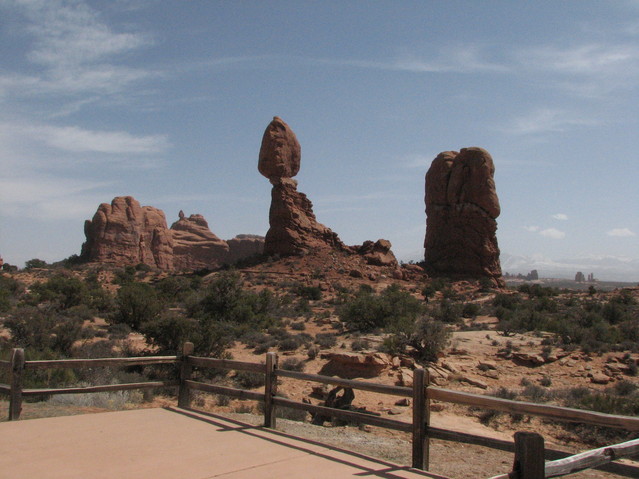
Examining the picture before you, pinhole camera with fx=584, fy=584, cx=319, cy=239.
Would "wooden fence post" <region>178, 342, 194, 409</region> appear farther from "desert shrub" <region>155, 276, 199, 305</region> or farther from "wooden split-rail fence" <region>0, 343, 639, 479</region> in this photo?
"desert shrub" <region>155, 276, 199, 305</region>

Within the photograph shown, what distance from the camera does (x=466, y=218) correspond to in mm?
47531

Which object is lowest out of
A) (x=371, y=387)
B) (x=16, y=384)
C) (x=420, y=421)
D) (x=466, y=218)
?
(x=16, y=384)

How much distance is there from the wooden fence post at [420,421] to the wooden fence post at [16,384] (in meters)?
5.64

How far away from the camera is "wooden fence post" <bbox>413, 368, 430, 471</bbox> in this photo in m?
6.47

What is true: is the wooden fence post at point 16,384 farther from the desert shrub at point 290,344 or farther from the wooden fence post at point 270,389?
the desert shrub at point 290,344

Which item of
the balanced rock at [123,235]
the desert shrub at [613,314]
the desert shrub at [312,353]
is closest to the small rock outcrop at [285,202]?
the balanced rock at [123,235]

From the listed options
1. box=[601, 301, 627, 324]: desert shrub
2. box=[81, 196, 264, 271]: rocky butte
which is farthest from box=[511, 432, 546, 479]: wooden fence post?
box=[81, 196, 264, 271]: rocky butte

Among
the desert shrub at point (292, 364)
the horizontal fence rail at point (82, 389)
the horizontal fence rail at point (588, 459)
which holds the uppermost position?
the horizontal fence rail at point (588, 459)

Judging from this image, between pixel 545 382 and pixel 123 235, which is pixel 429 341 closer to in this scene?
pixel 545 382

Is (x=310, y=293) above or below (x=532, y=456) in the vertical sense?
below

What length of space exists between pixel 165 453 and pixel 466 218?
142 feet

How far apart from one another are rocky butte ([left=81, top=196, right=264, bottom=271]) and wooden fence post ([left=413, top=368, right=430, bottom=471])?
4929 centimetres

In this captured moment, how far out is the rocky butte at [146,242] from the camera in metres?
59.0

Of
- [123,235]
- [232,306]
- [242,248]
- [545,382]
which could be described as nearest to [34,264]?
[123,235]
